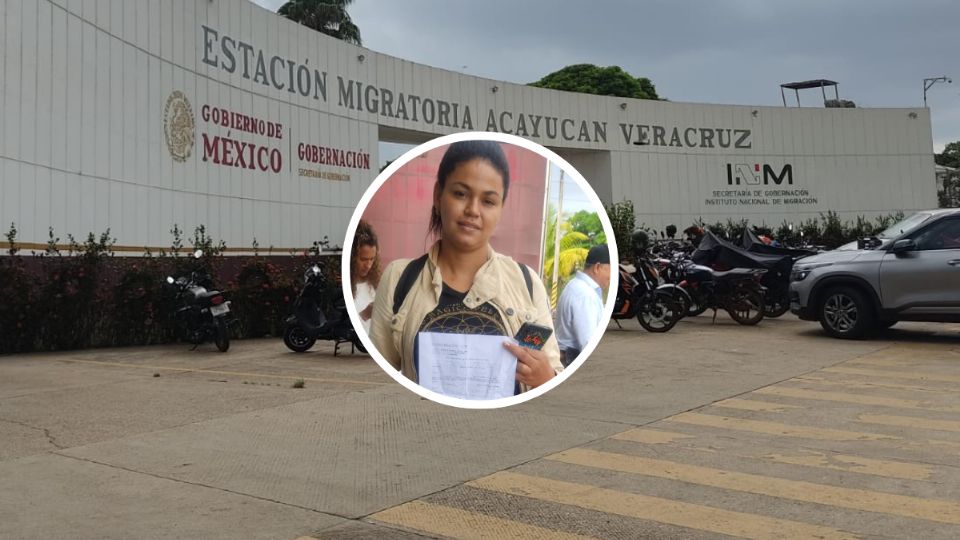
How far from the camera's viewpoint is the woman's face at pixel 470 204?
1.68m

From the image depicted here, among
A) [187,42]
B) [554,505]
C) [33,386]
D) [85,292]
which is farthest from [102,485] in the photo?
[187,42]

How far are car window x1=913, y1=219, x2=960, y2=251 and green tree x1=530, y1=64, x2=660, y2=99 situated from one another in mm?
43177

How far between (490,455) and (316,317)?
19.6 ft

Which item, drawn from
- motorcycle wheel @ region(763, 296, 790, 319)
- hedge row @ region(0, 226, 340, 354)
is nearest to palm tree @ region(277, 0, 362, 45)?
hedge row @ region(0, 226, 340, 354)

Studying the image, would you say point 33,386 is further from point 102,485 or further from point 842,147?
point 842,147

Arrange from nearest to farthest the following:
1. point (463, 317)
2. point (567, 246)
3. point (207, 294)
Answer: point (463, 317) < point (567, 246) < point (207, 294)

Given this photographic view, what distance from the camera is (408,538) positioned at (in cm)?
401

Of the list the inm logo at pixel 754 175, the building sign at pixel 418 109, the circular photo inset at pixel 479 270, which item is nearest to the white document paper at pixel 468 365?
the circular photo inset at pixel 479 270

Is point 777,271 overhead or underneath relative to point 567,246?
overhead

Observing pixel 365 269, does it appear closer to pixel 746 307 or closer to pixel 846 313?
pixel 846 313

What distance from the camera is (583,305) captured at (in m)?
1.77

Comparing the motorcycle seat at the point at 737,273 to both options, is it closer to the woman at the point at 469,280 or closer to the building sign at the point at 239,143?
the building sign at the point at 239,143

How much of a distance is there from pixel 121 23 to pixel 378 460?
11633 millimetres

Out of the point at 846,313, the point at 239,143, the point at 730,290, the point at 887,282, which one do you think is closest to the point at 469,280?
the point at 887,282
